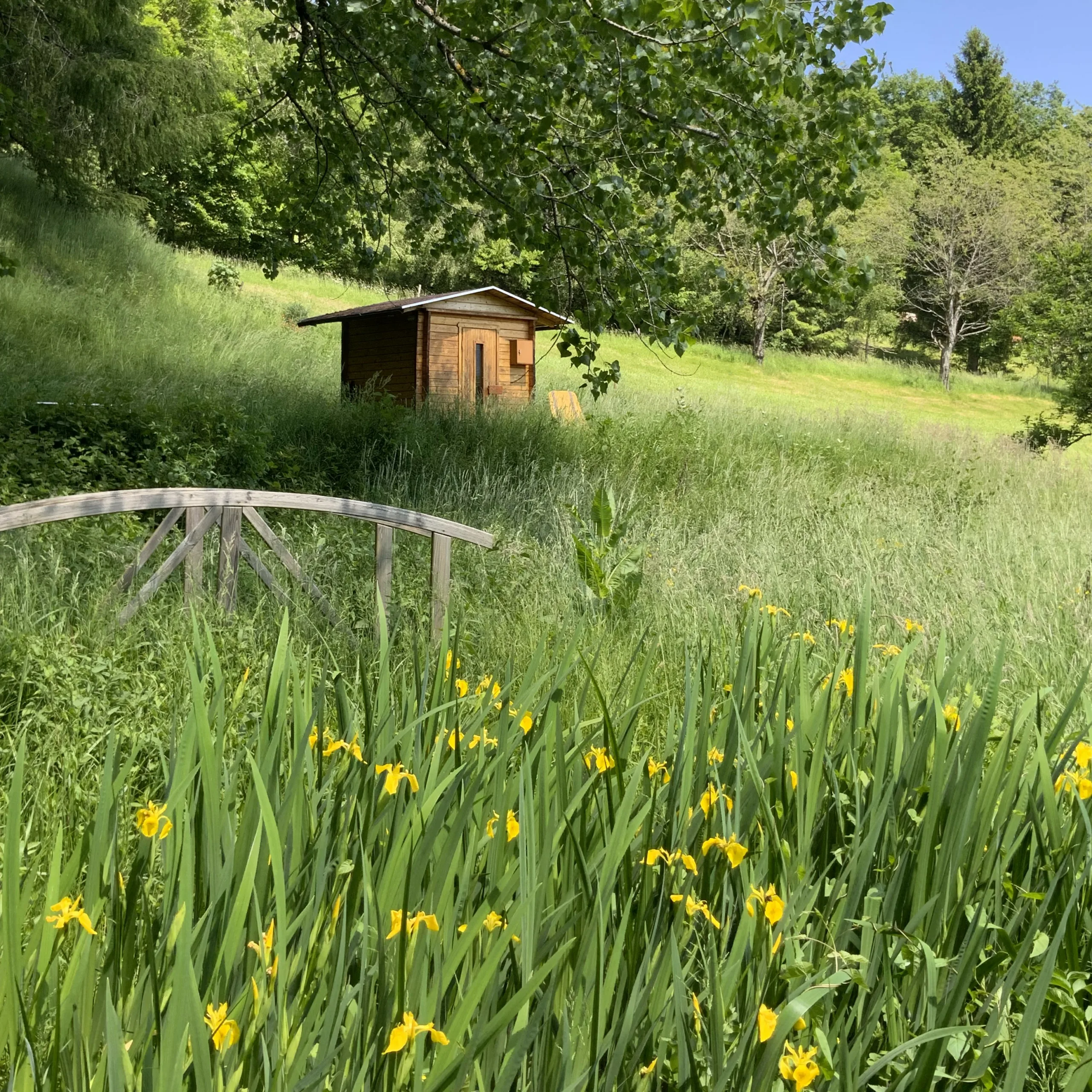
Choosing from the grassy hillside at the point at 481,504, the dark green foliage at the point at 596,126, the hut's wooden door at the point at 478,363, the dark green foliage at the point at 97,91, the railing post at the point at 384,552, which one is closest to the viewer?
the grassy hillside at the point at 481,504

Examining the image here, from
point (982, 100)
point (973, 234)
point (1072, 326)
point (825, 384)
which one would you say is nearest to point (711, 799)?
point (1072, 326)

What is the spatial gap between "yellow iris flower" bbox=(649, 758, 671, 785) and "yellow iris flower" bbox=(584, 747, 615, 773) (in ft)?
0.33

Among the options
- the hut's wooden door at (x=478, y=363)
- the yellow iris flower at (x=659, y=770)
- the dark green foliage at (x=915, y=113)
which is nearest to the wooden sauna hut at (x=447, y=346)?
the hut's wooden door at (x=478, y=363)

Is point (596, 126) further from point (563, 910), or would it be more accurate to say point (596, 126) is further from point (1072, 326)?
point (1072, 326)

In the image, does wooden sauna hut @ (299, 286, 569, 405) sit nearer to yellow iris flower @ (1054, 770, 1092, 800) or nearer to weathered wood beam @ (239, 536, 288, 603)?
weathered wood beam @ (239, 536, 288, 603)

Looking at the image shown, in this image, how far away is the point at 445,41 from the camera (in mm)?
7465

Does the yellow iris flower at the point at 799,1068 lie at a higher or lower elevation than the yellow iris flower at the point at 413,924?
lower

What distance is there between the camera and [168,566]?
4.68m

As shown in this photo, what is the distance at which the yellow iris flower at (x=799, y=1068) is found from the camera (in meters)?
1.07

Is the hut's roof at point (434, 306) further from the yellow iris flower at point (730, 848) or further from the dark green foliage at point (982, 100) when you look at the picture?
the dark green foliage at point (982, 100)

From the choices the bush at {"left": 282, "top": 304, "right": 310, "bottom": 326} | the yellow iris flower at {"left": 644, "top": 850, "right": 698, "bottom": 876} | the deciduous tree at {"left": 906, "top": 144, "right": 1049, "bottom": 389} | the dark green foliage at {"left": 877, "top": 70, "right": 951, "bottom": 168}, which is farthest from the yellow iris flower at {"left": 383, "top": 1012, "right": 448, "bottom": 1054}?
the dark green foliage at {"left": 877, "top": 70, "right": 951, "bottom": 168}

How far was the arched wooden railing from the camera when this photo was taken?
15.2 feet

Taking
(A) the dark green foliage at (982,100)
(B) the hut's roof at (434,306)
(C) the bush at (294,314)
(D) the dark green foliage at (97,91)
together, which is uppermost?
(A) the dark green foliage at (982,100)

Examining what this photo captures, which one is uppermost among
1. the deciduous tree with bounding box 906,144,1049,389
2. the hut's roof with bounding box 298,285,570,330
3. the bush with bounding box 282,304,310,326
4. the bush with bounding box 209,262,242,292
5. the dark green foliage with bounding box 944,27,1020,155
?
the dark green foliage with bounding box 944,27,1020,155
